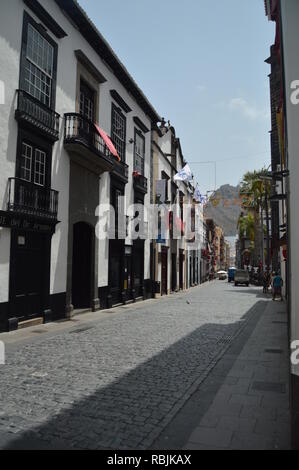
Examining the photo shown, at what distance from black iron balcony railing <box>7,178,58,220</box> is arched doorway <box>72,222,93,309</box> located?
3.41m

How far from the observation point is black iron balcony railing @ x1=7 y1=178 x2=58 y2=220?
34.7ft

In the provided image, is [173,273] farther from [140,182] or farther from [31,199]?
[31,199]

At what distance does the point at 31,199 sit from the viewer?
11.5 m

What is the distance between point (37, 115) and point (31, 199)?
2.85 metres

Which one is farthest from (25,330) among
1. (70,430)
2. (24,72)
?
(24,72)

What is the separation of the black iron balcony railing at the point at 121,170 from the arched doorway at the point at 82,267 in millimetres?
3664

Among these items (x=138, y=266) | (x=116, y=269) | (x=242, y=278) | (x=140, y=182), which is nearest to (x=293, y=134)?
(x=116, y=269)

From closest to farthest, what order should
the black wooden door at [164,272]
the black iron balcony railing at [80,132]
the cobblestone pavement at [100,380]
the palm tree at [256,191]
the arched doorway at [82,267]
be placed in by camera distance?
the cobblestone pavement at [100,380] → the black iron balcony railing at [80,132] → the arched doorway at [82,267] → the black wooden door at [164,272] → the palm tree at [256,191]

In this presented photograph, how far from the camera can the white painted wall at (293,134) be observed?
3846 millimetres

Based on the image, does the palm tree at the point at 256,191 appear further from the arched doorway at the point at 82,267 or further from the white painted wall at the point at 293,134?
the white painted wall at the point at 293,134

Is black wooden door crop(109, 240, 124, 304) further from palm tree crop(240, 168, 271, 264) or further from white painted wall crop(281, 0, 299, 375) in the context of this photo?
palm tree crop(240, 168, 271, 264)

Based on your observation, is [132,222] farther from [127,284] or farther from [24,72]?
[24,72]

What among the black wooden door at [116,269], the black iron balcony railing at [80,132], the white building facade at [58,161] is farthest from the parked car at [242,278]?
the black iron balcony railing at [80,132]

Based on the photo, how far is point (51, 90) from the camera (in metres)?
12.9
